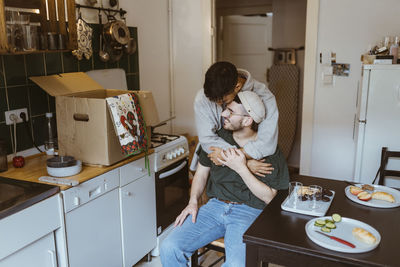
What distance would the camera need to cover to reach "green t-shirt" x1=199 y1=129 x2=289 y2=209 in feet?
6.64

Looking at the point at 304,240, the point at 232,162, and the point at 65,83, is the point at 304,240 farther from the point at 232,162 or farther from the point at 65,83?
the point at 65,83

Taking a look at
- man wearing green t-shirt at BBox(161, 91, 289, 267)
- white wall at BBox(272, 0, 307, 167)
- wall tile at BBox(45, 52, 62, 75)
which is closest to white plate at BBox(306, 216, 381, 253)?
man wearing green t-shirt at BBox(161, 91, 289, 267)

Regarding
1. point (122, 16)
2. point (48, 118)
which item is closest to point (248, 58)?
point (122, 16)

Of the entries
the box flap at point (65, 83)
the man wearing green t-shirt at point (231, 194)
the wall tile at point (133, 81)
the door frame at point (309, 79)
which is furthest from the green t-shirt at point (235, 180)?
the door frame at point (309, 79)

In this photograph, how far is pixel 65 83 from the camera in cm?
254

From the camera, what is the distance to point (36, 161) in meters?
2.41

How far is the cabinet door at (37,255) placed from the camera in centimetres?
173

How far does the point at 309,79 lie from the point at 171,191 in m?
1.66

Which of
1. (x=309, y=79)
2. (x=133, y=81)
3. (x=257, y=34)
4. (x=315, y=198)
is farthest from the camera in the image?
(x=257, y=34)

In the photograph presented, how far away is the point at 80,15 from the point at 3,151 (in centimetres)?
114

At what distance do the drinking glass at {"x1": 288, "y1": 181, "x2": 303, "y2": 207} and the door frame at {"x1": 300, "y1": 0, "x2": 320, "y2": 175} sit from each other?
188cm

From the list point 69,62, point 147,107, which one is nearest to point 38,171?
point 147,107

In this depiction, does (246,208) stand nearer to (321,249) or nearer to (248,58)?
(321,249)

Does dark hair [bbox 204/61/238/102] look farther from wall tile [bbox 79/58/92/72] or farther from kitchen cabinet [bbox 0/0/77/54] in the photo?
wall tile [bbox 79/58/92/72]
